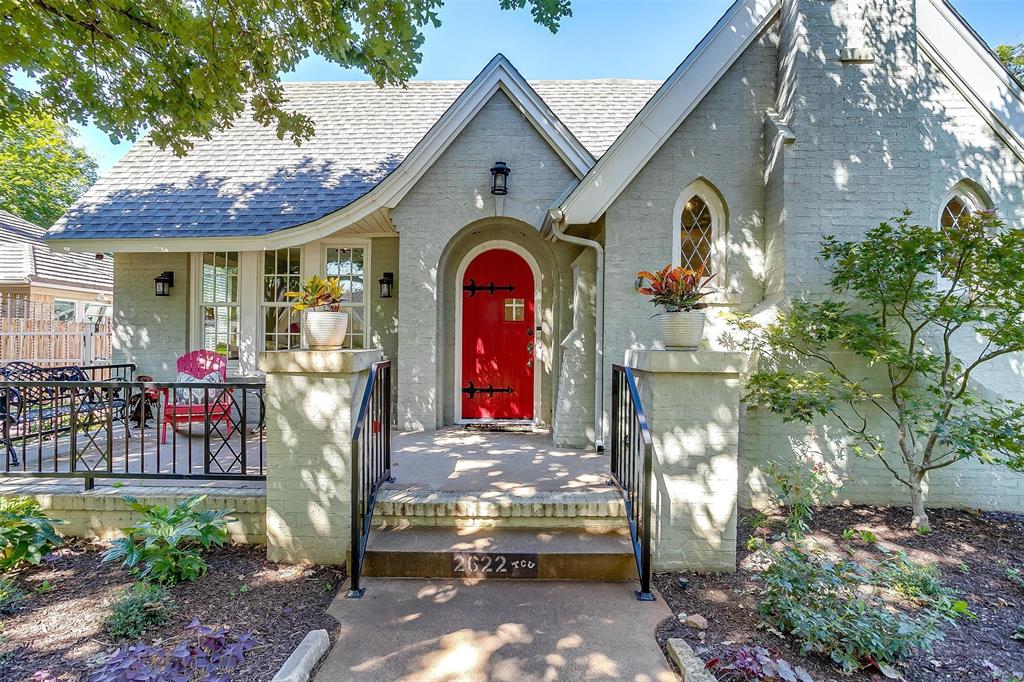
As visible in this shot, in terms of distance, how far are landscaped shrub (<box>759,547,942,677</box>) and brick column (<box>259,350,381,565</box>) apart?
297 centimetres

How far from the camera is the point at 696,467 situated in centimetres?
355

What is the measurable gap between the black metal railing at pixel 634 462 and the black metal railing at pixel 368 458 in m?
1.93

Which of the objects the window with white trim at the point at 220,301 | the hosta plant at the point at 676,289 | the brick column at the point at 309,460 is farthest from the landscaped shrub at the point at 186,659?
the window with white trim at the point at 220,301

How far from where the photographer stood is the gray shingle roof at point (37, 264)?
40.9 ft

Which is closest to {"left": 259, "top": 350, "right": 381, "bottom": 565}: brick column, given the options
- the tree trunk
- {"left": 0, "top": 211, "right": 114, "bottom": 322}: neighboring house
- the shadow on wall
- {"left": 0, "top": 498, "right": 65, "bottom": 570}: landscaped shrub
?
the shadow on wall

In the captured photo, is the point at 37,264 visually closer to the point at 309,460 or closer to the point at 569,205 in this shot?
the point at 309,460

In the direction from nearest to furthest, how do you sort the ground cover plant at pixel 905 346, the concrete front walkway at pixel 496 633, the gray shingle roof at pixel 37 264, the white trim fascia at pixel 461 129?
1. the concrete front walkway at pixel 496 633
2. the ground cover plant at pixel 905 346
3. the white trim fascia at pixel 461 129
4. the gray shingle roof at pixel 37 264

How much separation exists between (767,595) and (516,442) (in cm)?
A: 335

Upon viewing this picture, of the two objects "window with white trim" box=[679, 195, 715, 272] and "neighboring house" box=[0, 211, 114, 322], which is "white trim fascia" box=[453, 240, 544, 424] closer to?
"window with white trim" box=[679, 195, 715, 272]

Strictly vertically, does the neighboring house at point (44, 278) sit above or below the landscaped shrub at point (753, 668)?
above

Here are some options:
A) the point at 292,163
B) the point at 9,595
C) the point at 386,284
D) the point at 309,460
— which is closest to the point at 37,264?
the point at 292,163


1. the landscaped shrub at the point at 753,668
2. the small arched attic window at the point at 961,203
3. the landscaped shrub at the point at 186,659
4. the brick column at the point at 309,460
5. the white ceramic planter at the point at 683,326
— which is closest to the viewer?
the landscaped shrub at the point at 186,659

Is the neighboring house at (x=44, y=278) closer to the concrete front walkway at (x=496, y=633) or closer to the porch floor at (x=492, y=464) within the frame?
the porch floor at (x=492, y=464)

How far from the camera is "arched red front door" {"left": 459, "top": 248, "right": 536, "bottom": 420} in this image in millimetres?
7195
